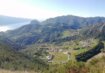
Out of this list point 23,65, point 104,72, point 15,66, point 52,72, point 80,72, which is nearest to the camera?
point 104,72

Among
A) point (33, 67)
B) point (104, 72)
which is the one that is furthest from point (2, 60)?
point (104, 72)

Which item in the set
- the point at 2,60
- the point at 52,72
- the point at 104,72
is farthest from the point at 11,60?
the point at 104,72

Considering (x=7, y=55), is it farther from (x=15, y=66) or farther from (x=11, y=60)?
(x=15, y=66)

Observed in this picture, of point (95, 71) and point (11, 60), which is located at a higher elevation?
point (95, 71)

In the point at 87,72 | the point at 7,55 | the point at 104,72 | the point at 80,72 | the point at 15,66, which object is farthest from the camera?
the point at 7,55

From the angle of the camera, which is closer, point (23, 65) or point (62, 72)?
point (62, 72)

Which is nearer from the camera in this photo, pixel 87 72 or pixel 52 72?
pixel 87 72

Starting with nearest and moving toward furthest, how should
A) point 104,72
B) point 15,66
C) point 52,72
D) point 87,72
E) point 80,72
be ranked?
point 104,72 < point 80,72 < point 87,72 < point 52,72 < point 15,66

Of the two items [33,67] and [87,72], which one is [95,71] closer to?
[87,72]

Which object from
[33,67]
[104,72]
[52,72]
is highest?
[104,72]
